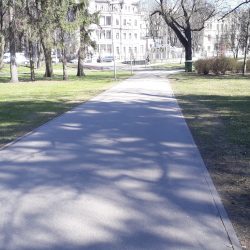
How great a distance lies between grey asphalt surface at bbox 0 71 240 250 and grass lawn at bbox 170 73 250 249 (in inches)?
6.8

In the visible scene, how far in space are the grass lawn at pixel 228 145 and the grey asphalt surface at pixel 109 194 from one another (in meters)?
0.17

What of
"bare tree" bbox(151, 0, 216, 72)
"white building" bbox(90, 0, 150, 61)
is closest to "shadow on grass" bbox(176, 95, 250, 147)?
"bare tree" bbox(151, 0, 216, 72)

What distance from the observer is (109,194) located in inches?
243

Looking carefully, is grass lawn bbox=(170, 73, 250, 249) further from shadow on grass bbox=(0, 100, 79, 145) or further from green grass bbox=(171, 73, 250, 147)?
shadow on grass bbox=(0, 100, 79, 145)

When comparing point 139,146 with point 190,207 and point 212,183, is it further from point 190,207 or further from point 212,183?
point 190,207

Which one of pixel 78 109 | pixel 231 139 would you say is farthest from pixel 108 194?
pixel 78 109

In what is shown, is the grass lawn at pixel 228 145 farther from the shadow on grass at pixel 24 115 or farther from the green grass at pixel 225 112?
the shadow on grass at pixel 24 115

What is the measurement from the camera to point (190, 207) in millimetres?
5633

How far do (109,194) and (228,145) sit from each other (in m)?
4.03

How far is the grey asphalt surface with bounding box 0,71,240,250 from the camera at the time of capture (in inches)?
186

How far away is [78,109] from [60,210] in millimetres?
10620

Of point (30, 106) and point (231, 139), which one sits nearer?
point (231, 139)

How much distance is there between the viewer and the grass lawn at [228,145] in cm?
573

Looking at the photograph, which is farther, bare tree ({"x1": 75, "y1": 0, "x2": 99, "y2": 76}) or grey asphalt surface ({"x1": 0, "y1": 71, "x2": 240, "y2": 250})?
bare tree ({"x1": 75, "y1": 0, "x2": 99, "y2": 76})
